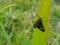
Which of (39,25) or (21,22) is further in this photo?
(21,22)

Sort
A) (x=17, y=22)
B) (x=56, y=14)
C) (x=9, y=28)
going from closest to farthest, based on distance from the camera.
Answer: (x=9, y=28), (x=17, y=22), (x=56, y=14)

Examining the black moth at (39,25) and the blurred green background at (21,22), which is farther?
the blurred green background at (21,22)

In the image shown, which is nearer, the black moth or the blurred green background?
the black moth

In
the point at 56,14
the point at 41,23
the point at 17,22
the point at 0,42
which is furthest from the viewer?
the point at 56,14

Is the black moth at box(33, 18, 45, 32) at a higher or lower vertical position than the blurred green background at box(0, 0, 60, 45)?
higher

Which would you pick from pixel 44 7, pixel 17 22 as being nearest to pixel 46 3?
pixel 44 7

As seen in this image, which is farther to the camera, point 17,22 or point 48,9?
point 17,22

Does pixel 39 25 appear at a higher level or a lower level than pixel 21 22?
higher

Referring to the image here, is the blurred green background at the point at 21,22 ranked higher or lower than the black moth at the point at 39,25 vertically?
→ lower

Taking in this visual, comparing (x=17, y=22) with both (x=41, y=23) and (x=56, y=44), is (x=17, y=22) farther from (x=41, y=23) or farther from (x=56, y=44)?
(x=41, y=23)

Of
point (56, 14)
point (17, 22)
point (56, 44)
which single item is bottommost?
point (56, 14)

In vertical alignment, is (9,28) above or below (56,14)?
above
